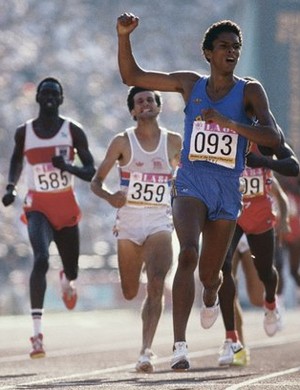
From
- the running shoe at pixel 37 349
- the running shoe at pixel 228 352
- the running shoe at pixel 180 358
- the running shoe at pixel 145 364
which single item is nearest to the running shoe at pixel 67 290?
the running shoe at pixel 37 349

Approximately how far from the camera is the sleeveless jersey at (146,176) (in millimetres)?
13414

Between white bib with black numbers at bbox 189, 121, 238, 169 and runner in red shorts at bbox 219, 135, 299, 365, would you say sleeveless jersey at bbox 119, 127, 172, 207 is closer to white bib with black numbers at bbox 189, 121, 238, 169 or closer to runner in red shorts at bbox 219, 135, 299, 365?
runner in red shorts at bbox 219, 135, 299, 365

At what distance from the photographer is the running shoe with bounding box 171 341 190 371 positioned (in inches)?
414

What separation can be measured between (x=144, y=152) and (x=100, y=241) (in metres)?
35.4

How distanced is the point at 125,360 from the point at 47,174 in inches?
65.1

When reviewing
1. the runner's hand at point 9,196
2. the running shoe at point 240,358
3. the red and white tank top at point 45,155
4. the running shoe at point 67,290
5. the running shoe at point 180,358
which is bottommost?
the running shoe at point 180,358

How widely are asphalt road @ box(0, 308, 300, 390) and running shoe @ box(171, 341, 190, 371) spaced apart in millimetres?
130

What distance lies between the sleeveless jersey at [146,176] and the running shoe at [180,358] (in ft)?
9.73

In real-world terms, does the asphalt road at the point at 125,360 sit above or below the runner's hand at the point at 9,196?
below

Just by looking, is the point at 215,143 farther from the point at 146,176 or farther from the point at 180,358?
the point at 146,176

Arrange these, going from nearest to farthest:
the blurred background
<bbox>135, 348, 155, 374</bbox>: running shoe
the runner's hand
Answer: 1. <bbox>135, 348, 155, 374</bbox>: running shoe
2. the runner's hand
3. the blurred background

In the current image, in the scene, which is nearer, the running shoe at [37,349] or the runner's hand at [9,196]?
the running shoe at [37,349]

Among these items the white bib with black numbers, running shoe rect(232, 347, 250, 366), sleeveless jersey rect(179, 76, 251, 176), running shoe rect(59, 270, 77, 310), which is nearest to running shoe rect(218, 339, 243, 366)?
running shoe rect(232, 347, 250, 366)

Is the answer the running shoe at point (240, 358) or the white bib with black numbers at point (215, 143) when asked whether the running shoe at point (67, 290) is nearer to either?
the running shoe at point (240, 358)
